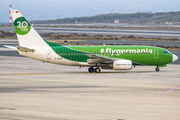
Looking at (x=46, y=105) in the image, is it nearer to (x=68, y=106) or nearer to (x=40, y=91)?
(x=68, y=106)

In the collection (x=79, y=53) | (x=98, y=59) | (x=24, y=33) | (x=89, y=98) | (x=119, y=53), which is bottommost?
(x=89, y=98)

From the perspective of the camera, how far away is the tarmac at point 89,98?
73.4 feet

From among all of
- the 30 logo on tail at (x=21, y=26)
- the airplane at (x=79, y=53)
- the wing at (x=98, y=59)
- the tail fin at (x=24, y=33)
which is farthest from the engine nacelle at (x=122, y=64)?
the 30 logo on tail at (x=21, y=26)

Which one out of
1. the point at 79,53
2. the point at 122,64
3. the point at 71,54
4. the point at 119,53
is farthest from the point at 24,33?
the point at 122,64

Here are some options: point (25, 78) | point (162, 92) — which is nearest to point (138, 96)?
point (162, 92)

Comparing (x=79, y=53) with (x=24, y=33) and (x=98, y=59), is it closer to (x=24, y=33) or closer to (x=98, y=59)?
(x=98, y=59)

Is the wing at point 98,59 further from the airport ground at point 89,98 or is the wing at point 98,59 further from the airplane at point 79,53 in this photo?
the airport ground at point 89,98

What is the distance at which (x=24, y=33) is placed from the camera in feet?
155

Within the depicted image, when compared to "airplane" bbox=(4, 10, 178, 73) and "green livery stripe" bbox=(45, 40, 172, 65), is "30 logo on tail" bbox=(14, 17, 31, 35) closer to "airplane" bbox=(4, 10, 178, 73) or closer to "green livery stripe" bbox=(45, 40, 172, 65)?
"airplane" bbox=(4, 10, 178, 73)

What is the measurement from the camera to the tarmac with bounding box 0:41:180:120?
73.4 feet

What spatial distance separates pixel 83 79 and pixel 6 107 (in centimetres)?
1694

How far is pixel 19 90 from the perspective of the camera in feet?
106

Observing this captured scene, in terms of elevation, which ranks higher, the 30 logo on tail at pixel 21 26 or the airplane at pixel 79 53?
the 30 logo on tail at pixel 21 26

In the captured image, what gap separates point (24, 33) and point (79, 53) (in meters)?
7.43
